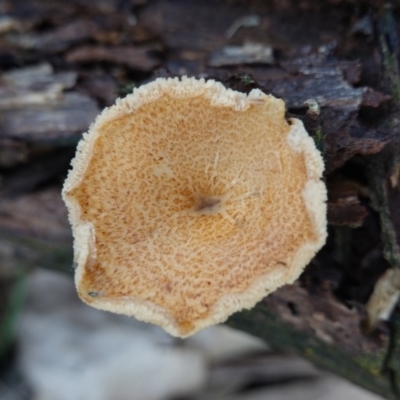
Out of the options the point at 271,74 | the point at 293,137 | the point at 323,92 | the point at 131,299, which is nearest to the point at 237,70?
the point at 271,74

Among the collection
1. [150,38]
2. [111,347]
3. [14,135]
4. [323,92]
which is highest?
[150,38]

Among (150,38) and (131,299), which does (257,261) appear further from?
(150,38)

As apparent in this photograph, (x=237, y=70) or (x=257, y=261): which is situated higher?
(x=237, y=70)

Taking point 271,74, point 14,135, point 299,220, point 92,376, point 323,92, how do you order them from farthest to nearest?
point 92,376, point 14,135, point 271,74, point 323,92, point 299,220

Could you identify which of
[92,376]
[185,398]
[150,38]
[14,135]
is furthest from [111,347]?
[150,38]

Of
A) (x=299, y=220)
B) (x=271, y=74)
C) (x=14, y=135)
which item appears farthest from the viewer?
(x=14, y=135)

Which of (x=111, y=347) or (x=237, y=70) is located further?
(x=111, y=347)

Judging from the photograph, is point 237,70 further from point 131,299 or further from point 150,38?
point 131,299
